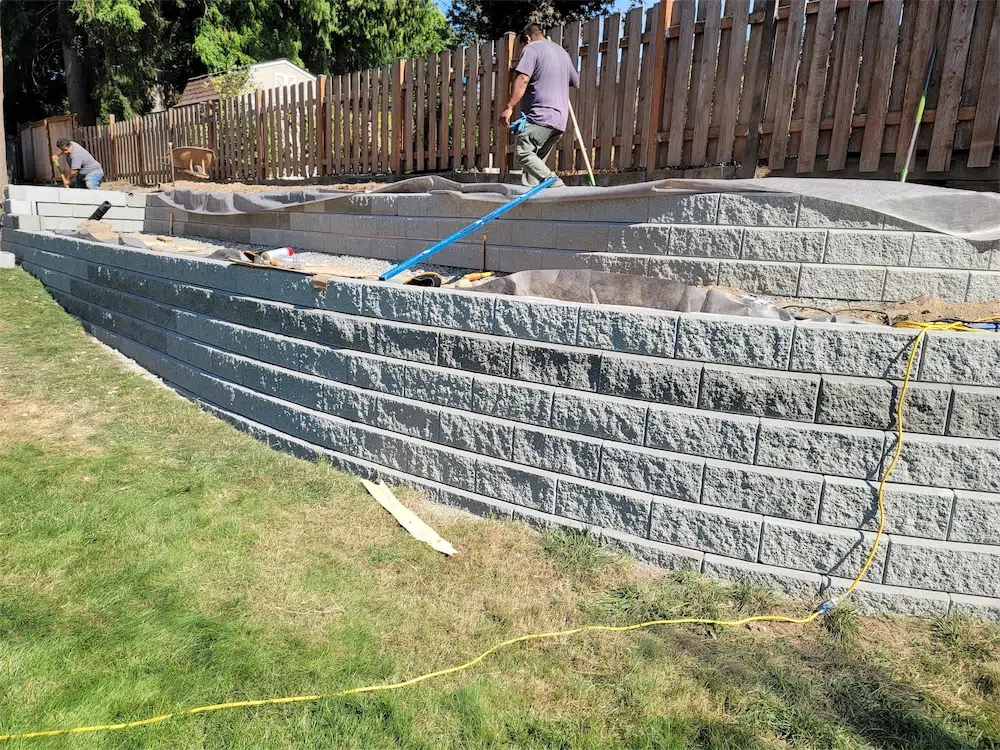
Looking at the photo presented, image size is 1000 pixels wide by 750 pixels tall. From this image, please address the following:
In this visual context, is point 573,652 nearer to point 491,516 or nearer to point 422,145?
point 491,516

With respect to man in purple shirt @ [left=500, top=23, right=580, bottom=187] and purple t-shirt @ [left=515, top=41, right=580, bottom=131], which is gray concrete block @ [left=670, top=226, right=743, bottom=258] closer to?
man in purple shirt @ [left=500, top=23, right=580, bottom=187]

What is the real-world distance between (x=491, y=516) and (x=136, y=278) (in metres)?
4.59

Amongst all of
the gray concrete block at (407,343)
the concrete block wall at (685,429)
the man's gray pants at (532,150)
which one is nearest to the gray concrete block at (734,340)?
the concrete block wall at (685,429)

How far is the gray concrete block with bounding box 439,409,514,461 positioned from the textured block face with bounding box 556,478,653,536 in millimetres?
359

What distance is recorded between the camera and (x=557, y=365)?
3.31 meters

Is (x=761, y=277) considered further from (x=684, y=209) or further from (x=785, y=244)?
(x=684, y=209)

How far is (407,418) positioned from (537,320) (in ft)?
3.24

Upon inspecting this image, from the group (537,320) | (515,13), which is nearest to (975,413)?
(537,320)

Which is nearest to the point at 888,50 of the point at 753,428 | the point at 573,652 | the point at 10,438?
the point at 753,428

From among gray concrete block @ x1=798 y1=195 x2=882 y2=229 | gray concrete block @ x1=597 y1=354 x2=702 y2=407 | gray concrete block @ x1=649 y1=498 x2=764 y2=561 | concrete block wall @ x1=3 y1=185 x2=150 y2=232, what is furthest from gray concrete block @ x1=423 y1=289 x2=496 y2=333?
concrete block wall @ x1=3 y1=185 x2=150 y2=232

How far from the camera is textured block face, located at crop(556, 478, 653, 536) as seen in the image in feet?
10.3

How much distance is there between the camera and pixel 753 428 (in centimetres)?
293

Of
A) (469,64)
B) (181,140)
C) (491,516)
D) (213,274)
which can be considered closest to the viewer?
(491,516)

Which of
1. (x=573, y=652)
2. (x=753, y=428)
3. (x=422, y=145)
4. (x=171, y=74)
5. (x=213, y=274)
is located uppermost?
(x=171, y=74)
